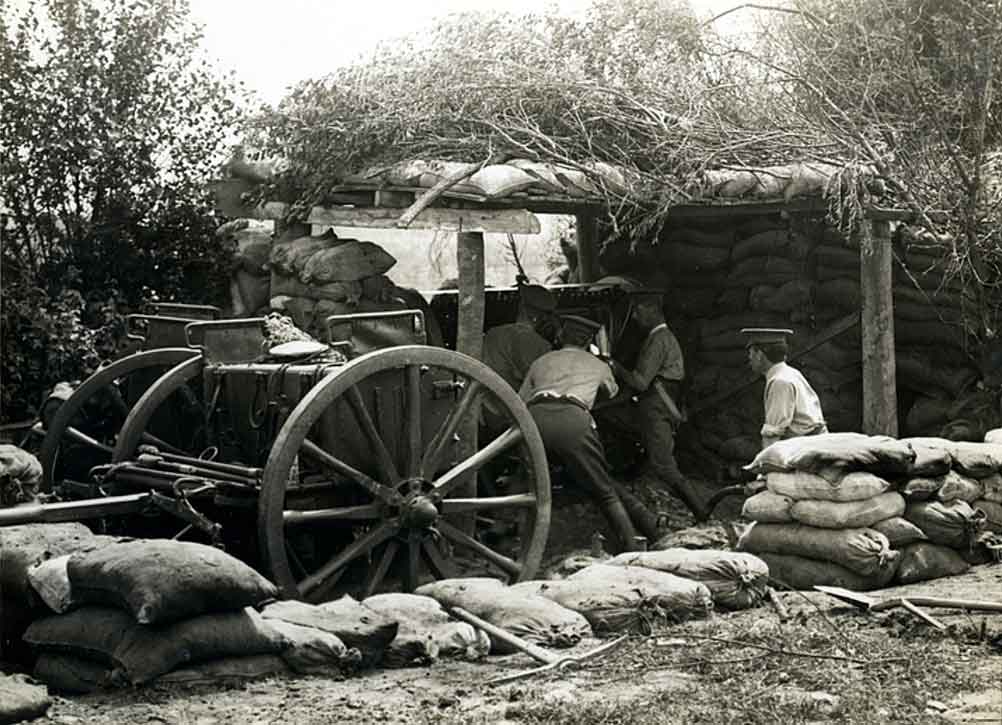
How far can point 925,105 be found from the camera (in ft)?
34.8

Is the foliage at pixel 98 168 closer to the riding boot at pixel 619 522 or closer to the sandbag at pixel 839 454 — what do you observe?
the riding boot at pixel 619 522

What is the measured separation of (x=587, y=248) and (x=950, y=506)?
5798 mm

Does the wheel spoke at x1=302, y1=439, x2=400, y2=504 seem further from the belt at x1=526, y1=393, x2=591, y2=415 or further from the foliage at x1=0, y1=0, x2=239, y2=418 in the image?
the foliage at x1=0, y1=0, x2=239, y2=418

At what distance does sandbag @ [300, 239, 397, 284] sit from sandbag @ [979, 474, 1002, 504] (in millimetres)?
4465

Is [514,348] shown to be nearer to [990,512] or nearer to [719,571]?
[990,512]

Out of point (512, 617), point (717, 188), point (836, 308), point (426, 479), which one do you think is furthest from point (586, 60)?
point (512, 617)

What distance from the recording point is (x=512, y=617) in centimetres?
637

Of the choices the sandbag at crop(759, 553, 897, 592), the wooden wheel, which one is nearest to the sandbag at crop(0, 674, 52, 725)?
the wooden wheel

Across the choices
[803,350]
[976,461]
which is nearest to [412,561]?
[976,461]

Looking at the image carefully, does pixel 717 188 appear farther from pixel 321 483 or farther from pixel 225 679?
pixel 225 679

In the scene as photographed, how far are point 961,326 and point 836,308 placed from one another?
1231 millimetres

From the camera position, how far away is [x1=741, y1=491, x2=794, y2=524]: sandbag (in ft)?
27.2

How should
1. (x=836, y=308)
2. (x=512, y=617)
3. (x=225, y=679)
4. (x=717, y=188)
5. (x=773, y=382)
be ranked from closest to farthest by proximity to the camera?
1. (x=225, y=679)
2. (x=512, y=617)
3. (x=773, y=382)
4. (x=717, y=188)
5. (x=836, y=308)

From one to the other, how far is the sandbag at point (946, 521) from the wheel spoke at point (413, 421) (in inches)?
119
